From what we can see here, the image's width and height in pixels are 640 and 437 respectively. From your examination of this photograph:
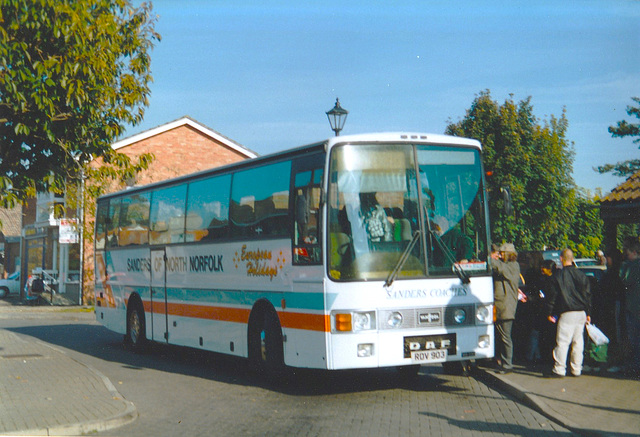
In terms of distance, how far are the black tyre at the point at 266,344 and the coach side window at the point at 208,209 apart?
178cm

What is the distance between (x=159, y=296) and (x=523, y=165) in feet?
60.6

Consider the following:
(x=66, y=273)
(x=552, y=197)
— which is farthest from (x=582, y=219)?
(x=66, y=273)

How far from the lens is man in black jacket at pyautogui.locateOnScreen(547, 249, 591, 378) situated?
1096cm

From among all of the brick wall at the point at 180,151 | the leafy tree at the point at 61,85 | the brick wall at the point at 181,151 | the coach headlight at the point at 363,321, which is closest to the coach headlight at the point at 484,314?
the coach headlight at the point at 363,321

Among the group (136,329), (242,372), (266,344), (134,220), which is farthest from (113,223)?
(266,344)

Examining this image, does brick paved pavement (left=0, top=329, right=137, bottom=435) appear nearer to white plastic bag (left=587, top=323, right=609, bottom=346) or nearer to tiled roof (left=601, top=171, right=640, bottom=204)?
white plastic bag (left=587, top=323, right=609, bottom=346)

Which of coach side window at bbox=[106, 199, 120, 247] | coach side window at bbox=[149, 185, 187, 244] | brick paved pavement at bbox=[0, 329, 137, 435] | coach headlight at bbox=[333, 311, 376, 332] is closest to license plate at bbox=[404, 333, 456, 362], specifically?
coach headlight at bbox=[333, 311, 376, 332]

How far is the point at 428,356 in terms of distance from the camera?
33.4 ft

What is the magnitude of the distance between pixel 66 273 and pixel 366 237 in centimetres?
3280

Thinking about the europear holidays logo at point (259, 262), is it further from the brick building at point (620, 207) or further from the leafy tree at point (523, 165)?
the leafy tree at point (523, 165)

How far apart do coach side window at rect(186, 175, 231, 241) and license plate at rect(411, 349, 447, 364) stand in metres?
4.20

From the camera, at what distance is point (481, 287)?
423 inches

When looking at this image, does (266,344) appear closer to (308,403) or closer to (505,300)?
(308,403)

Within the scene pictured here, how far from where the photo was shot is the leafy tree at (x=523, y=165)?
29.5 m
